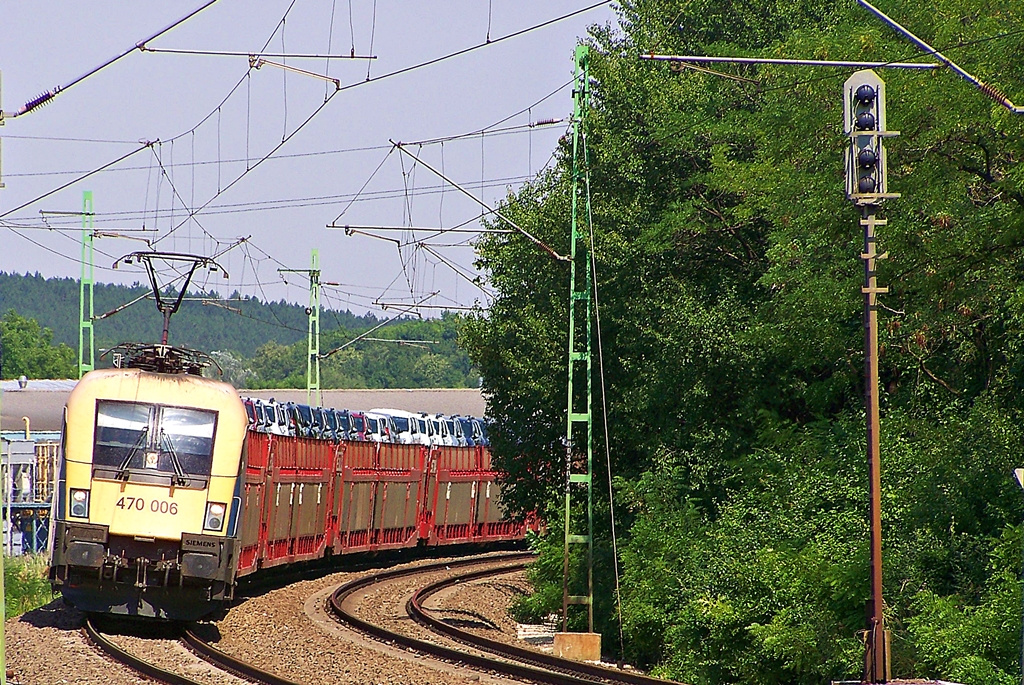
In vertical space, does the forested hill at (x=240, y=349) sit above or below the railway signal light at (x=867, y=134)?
above

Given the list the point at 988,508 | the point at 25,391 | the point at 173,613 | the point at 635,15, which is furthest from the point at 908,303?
the point at 25,391

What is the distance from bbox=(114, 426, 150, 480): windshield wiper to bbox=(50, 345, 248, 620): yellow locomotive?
15 millimetres

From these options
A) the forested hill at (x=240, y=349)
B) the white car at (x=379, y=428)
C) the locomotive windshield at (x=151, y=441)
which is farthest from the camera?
the forested hill at (x=240, y=349)

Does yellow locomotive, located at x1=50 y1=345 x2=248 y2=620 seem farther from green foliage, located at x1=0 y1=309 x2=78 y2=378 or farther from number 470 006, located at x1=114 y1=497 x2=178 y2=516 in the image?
green foliage, located at x1=0 y1=309 x2=78 y2=378

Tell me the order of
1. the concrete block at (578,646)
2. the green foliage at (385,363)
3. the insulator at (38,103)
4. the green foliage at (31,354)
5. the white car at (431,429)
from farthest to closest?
the green foliage at (385,363), the green foliage at (31,354), the white car at (431,429), the concrete block at (578,646), the insulator at (38,103)

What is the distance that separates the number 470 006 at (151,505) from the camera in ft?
69.1

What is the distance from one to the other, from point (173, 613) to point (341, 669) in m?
3.40

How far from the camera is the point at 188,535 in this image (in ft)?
68.8

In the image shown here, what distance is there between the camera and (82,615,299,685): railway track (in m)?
17.8

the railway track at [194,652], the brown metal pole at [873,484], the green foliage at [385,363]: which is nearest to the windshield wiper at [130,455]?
the railway track at [194,652]

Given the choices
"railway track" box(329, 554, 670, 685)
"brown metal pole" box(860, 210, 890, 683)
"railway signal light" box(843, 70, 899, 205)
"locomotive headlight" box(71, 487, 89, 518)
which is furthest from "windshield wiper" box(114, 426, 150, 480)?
"railway signal light" box(843, 70, 899, 205)

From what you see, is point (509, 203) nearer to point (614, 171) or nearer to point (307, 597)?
point (614, 171)

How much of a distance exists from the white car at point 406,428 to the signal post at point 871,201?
87.5ft

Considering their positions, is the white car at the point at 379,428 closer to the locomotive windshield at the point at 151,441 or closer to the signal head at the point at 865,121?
the locomotive windshield at the point at 151,441
